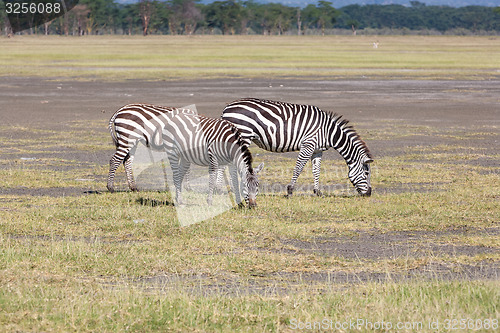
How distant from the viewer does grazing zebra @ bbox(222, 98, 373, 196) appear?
15961 millimetres

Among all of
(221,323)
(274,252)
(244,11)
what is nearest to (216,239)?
(274,252)

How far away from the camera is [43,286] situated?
9195 millimetres

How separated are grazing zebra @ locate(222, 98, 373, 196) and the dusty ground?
3467mm

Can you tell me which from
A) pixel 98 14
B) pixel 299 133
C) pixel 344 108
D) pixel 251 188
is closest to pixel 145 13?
pixel 98 14

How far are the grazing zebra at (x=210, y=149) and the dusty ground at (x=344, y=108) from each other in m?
2.05

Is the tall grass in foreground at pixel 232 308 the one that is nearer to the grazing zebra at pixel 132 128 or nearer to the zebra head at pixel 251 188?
the zebra head at pixel 251 188

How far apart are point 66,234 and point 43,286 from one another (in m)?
3.14

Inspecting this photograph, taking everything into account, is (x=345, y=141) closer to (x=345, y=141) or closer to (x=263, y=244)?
(x=345, y=141)

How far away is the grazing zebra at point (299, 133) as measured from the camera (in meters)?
16.0

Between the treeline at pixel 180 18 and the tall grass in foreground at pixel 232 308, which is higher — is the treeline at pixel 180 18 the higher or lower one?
the higher one

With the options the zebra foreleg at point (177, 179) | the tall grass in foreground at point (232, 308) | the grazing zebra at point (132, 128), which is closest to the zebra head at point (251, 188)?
the zebra foreleg at point (177, 179)

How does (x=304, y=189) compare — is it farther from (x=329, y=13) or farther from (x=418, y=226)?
(x=329, y=13)

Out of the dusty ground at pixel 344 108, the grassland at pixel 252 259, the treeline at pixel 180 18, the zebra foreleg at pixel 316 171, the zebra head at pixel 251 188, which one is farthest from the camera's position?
the treeline at pixel 180 18

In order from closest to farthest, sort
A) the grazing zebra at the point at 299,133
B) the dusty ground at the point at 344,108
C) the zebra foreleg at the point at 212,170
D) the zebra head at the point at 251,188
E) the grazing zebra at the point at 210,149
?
the dusty ground at the point at 344,108
the zebra head at the point at 251,188
the grazing zebra at the point at 210,149
the zebra foreleg at the point at 212,170
the grazing zebra at the point at 299,133
